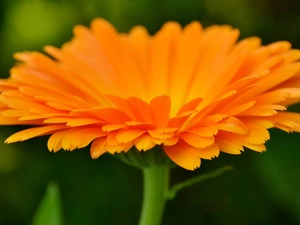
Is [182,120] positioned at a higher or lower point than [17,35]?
lower

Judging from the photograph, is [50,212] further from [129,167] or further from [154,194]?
[129,167]

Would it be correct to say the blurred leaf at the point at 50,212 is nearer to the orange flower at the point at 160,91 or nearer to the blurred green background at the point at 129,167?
the orange flower at the point at 160,91

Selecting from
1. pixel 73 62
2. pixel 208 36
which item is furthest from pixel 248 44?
pixel 73 62

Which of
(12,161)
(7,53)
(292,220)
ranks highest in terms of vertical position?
(7,53)

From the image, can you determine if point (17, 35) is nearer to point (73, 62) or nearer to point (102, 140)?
point (73, 62)

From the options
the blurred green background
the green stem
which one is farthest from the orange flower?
the blurred green background

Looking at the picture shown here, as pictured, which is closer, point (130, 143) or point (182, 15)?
point (130, 143)
